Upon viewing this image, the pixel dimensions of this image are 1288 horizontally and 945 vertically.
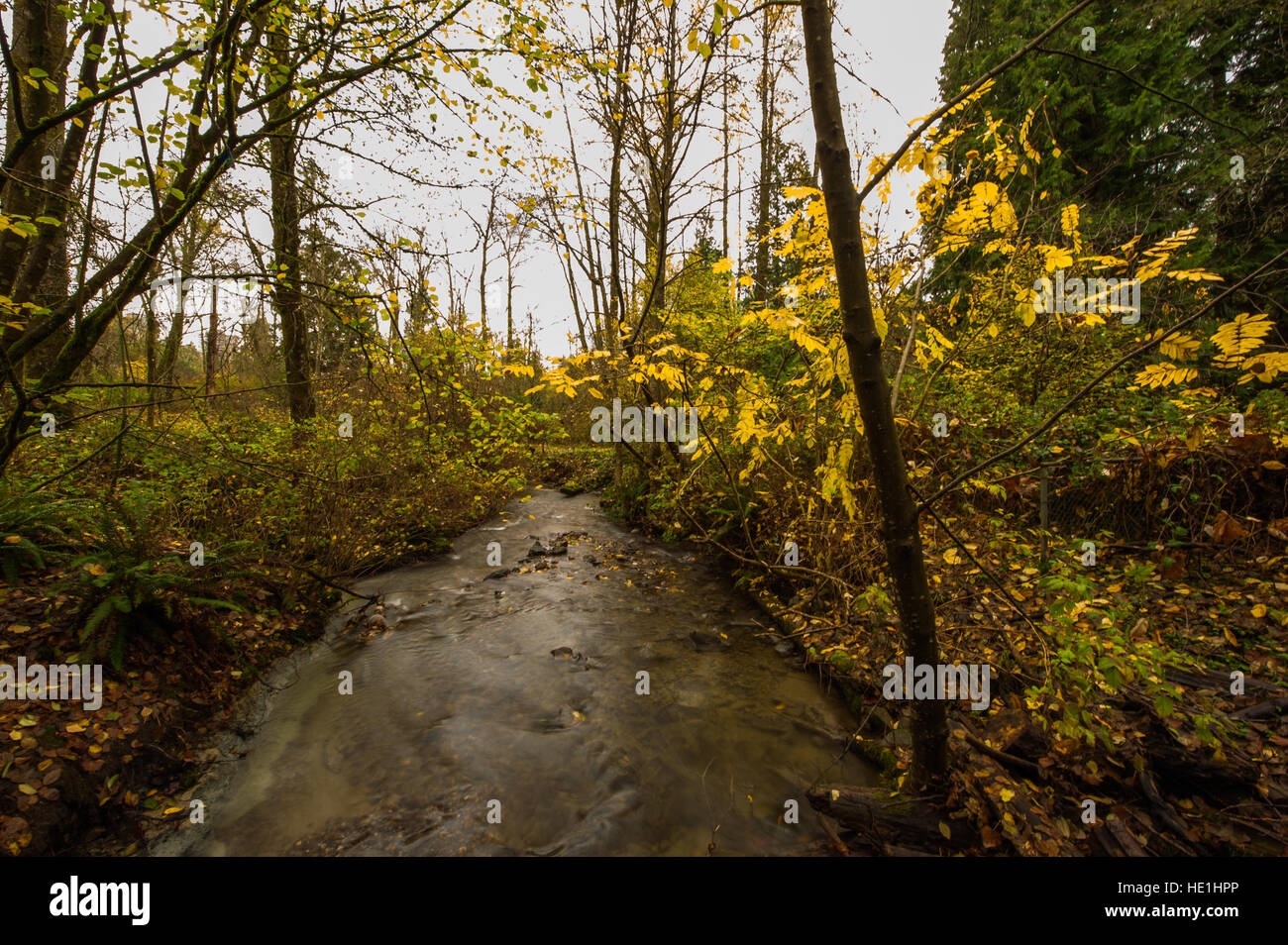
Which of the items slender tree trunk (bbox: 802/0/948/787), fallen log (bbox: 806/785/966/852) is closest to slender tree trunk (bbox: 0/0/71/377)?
slender tree trunk (bbox: 802/0/948/787)

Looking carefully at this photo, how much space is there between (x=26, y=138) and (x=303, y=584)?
168 inches

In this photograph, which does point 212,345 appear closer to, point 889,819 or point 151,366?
point 151,366

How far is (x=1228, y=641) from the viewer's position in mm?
3611

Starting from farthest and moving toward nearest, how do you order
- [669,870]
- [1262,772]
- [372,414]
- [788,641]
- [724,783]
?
[372,414] < [788,641] < [724,783] < [669,870] < [1262,772]

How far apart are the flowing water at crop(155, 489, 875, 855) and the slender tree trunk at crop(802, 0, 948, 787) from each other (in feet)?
5.93

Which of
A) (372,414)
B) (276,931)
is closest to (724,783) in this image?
(276,931)

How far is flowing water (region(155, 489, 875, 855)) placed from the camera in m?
3.07

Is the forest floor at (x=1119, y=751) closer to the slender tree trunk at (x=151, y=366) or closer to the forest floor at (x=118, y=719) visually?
the forest floor at (x=118, y=719)

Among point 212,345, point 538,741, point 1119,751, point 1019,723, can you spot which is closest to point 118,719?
point 538,741

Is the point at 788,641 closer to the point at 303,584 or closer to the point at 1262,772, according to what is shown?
the point at 1262,772

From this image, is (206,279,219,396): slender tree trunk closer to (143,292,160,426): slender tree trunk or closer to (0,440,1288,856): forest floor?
(143,292,160,426): slender tree trunk

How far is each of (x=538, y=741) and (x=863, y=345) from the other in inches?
144

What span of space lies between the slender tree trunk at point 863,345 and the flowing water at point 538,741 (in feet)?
5.93

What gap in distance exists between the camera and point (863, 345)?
1938 mm
